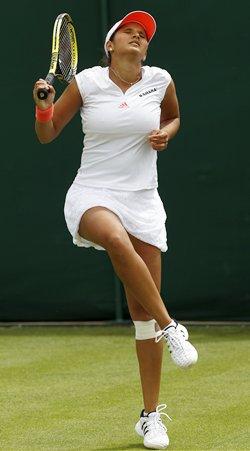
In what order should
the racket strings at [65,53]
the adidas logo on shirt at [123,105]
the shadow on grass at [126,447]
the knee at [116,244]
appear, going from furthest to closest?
the racket strings at [65,53] < the adidas logo on shirt at [123,105] < the shadow on grass at [126,447] < the knee at [116,244]

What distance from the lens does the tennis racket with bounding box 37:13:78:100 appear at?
18.3 ft

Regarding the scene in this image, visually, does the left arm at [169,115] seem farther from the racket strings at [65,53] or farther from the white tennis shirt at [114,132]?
the racket strings at [65,53]

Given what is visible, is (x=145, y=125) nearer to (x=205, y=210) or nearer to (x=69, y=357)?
(x=69, y=357)

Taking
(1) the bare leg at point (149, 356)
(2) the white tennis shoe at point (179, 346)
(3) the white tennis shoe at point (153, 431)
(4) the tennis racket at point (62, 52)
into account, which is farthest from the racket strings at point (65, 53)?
(3) the white tennis shoe at point (153, 431)

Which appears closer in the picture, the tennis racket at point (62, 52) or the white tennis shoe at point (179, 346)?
the white tennis shoe at point (179, 346)

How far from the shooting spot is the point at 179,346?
519 cm

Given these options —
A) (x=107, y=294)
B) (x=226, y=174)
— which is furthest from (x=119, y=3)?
(x=107, y=294)

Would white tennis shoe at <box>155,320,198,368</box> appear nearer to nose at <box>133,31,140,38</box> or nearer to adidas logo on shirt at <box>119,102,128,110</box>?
adidas logo on shirt at <box>119,102,128,110</box>

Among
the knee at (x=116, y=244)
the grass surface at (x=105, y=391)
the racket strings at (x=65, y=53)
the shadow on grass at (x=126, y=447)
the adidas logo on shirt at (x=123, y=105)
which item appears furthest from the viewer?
the racket strings at (x=65, y=53)

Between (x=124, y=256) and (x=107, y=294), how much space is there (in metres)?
4.14

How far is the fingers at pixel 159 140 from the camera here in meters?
5.31

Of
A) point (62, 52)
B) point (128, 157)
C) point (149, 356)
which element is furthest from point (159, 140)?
point (149, 356)

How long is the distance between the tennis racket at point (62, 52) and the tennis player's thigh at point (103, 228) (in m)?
0.58

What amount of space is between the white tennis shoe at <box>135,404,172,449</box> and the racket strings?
1494 millimetres
